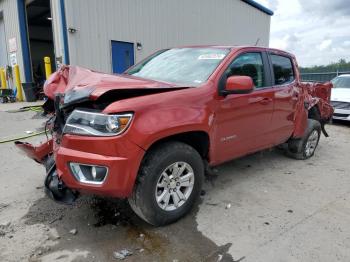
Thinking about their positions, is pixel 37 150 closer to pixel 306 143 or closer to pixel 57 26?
pixel 306 143

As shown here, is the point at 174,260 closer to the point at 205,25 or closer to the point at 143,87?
the point at 143,87

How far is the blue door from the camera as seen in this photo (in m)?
11.3

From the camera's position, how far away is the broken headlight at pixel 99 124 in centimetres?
259

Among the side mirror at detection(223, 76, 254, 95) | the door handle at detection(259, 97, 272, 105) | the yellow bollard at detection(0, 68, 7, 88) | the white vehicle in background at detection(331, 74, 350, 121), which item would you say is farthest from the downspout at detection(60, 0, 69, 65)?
the white vehicle in background at detection(331, 74, 350, 121)

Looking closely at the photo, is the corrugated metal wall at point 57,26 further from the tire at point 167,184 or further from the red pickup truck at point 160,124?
the tire at point 167,184

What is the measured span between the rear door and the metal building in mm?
7354

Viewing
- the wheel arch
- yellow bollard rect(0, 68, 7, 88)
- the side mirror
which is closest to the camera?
the wheel arch

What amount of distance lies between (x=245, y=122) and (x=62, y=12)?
317 inches

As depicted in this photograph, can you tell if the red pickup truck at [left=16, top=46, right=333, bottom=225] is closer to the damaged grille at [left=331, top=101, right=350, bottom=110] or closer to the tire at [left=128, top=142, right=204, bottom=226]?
the tire at [left=128, top=142, right=204, bottom=226]

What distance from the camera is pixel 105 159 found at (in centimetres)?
256

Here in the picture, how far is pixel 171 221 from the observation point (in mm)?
3127

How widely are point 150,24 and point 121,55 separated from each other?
1.88 meters

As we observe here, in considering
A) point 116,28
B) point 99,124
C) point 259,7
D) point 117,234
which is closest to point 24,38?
point 116,28

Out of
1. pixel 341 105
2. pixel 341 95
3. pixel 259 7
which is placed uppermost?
pixel 259 7
